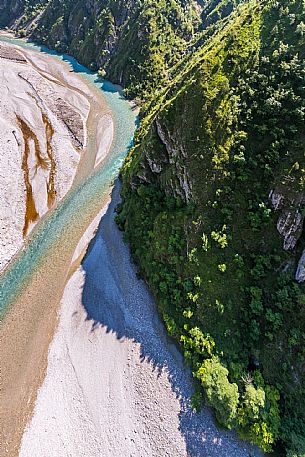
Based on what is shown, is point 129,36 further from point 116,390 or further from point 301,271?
point 116,390

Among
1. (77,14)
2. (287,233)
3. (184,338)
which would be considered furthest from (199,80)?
(77,14)

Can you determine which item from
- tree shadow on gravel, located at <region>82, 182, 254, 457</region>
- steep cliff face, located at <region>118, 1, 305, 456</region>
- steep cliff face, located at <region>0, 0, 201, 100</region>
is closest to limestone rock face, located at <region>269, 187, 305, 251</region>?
steep cliff face, located at <region>118, 1, 305, 456</region>

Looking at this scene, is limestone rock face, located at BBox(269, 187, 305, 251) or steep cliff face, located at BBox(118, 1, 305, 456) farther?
limestone rock face, located at BBox(269, 187, 305, 251)

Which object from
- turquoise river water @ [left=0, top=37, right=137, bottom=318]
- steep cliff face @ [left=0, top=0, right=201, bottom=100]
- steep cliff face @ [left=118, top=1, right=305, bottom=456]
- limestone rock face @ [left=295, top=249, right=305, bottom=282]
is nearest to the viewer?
steep cliff face @ [left=118, top=1, right=305, bottom=456]

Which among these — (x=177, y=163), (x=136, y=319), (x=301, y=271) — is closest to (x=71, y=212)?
(x=177, y=163)

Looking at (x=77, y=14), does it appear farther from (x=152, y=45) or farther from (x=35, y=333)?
(x=35, y=333)

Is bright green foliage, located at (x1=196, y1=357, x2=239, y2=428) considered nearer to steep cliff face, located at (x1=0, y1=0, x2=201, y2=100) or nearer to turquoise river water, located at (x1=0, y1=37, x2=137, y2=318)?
turquoise river water, located at (x1=0, y1=37, x2=137, y2=318)

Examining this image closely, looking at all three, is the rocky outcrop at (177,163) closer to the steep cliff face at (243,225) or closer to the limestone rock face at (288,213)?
the steep cliff face at (243,225)
